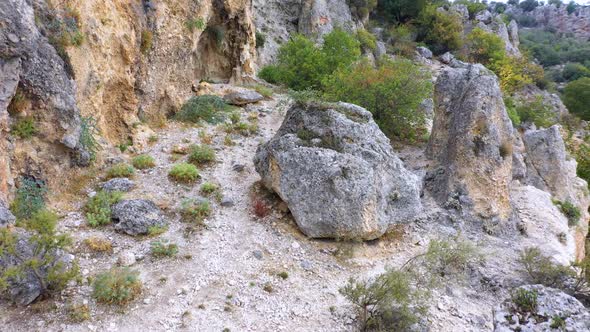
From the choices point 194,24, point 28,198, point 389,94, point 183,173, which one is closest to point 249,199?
point 183,173

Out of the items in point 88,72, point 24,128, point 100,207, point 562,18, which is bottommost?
point 100,207

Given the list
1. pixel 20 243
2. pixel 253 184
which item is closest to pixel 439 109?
pixel 253 184

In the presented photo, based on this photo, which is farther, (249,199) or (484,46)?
(484,46)

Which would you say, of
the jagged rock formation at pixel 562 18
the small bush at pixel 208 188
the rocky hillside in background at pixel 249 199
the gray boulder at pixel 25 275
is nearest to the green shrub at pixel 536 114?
the rocky hillside in background at pixel 249 199

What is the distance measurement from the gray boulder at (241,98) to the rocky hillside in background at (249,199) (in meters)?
0.96

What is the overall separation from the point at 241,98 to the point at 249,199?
8274 mm

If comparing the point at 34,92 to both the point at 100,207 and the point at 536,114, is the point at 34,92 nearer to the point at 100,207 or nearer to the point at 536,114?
the point at 100,207

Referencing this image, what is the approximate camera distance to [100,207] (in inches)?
336

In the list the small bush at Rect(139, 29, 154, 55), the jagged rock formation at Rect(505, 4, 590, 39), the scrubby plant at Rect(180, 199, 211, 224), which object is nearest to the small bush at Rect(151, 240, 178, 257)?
the scrubby plant at Rect(180, 199, 211, 224)

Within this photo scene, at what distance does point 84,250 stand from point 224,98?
11036 mm

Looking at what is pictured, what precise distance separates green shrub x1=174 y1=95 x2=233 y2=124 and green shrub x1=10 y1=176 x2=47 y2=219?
6.85 m

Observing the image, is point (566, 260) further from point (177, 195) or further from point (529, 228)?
point (177, 195)

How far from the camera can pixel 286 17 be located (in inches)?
1189

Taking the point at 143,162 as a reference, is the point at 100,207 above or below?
below
